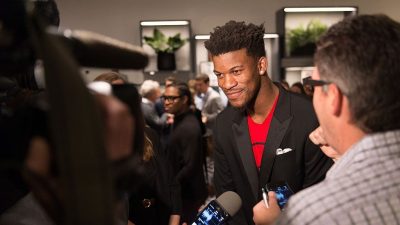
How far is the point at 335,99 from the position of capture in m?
0.85

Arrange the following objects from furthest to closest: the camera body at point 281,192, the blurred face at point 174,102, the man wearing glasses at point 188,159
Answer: the blurred face at point 174,102 < the man wearing glasses at point 188,159 < the camera body at point 281,192

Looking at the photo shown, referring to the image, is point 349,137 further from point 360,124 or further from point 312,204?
point 312,204

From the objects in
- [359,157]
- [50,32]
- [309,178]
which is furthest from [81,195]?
[309,178]

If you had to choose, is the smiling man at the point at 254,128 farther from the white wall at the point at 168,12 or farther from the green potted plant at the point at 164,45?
the white wall at the point at 168,12

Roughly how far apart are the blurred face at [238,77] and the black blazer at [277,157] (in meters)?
0.12

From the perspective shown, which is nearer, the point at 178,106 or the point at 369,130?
the point at 369,130

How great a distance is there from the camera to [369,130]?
0.83 m

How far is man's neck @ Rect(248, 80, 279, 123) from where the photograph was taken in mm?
1919

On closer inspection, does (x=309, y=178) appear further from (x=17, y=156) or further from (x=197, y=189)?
Answer: (x=197, y=189)

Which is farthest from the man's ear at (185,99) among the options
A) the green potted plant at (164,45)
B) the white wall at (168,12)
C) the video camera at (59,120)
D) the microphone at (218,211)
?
the white wall at (168,12)

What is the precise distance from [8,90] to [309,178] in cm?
145

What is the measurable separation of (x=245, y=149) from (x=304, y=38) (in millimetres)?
4798

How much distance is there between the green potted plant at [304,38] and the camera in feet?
20.5

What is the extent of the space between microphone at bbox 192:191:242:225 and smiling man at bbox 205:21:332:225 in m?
0.33
